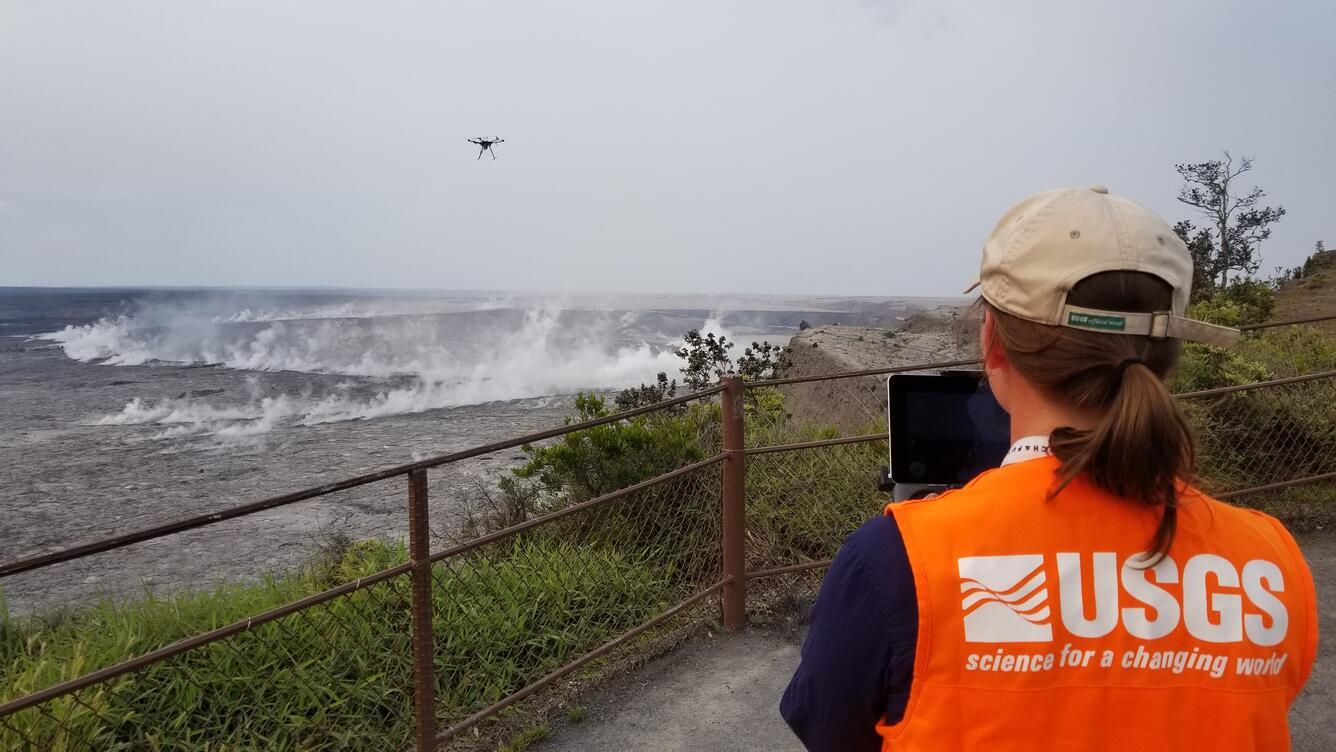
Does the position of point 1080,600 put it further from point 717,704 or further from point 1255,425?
point 1255,425

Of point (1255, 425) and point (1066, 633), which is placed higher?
point (1066, 633)

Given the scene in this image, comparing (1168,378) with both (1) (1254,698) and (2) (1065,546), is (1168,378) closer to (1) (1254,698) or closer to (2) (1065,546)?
(2) (1065,546)

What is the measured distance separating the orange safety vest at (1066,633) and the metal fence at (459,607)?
1786mm

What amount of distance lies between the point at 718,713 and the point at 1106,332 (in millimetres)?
3139

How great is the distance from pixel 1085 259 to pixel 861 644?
1.72 feet

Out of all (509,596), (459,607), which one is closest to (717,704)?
(509,596)

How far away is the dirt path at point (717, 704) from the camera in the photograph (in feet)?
11.8

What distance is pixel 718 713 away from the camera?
12.5 ft

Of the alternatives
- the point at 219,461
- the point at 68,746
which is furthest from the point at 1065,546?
the point at 219,461

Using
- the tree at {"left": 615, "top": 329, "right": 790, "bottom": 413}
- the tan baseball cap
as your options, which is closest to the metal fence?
the tan baseball cap

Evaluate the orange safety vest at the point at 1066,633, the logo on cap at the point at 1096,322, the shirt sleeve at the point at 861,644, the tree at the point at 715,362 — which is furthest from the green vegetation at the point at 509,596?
the logo on cap at the point at 1096,322

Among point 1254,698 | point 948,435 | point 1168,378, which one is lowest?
point 1254,698

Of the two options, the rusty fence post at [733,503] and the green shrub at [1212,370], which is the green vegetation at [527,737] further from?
the green shrub at [1212,370]

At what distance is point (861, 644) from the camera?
3.47 feet
